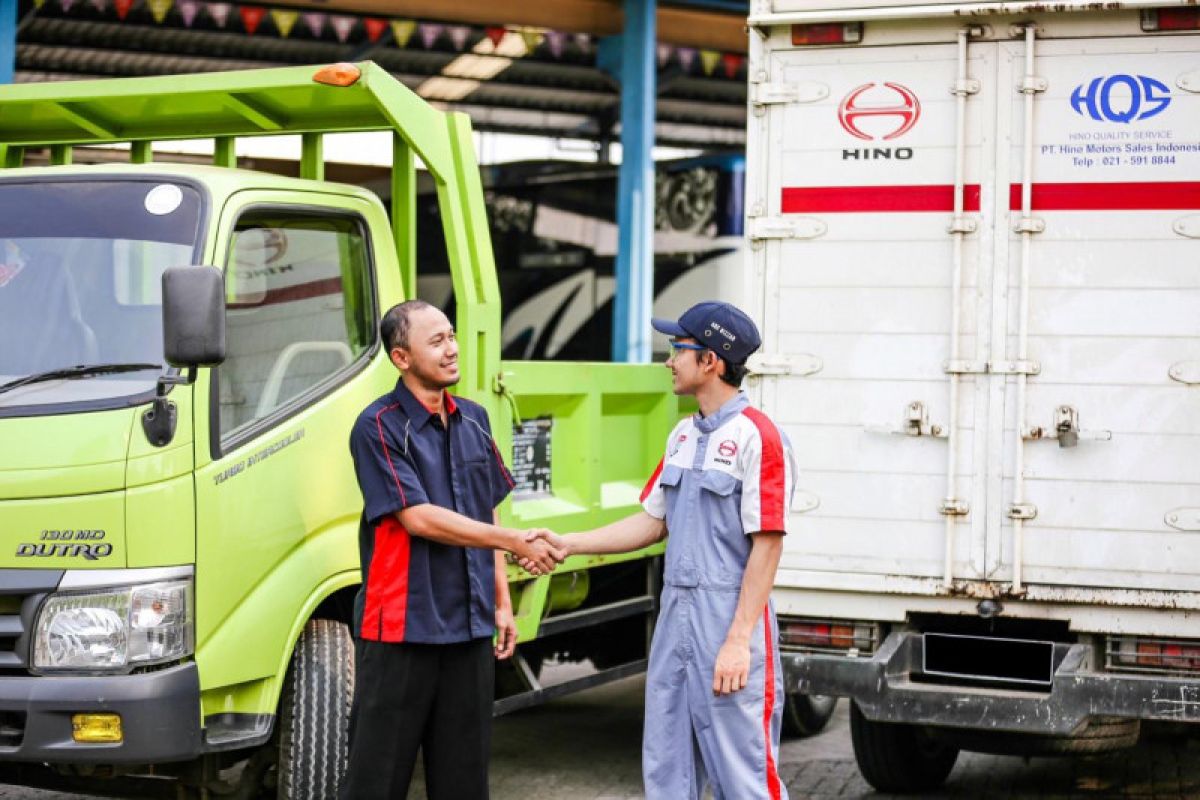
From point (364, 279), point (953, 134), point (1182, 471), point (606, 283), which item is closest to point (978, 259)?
point (953, 134)

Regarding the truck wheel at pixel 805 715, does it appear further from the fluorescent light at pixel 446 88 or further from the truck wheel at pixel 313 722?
the fluorescent light at pixel 446 88

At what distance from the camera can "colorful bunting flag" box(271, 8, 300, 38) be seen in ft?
49.5

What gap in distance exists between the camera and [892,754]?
23.3ft

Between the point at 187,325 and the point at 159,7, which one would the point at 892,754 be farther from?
the point at 159,7

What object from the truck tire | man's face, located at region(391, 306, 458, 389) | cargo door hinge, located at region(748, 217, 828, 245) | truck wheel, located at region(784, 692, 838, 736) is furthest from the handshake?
truck wheel, located at region(784, 692, 838, 736)

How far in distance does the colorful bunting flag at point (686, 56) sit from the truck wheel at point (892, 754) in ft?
34.7

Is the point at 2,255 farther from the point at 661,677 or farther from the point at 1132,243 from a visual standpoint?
the point at 1132,243

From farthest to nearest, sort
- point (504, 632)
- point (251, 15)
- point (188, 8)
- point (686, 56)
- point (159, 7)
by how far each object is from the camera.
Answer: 1. point (686, 56)
2. point (251, 15)
3. point (188, 8)
4. point (159, 7)
5. point (504, 632)

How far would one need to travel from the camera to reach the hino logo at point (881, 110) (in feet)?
21.5

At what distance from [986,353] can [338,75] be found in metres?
2.61

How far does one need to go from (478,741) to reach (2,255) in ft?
7.33

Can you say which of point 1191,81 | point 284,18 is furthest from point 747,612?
point 284,18

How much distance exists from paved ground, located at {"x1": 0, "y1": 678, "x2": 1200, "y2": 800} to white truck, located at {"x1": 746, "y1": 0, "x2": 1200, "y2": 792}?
110cm

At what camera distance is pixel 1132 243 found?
247 inches
